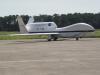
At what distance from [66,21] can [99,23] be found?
1548 centimetres

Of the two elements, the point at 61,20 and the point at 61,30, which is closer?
the point at 61,30

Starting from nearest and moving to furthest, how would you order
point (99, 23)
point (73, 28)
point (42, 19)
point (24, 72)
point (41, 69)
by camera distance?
point (24, 72), point (41, 69), point (73, 28), point (99, 23), point (42, 19)

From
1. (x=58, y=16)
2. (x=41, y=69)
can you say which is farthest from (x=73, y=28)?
(x=58, y=16)

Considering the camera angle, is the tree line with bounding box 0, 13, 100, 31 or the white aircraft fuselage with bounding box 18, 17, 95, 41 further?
the tree line with bounding box 0, 13, 100, 31

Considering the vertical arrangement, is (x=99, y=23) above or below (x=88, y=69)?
below

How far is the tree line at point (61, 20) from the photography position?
528ft

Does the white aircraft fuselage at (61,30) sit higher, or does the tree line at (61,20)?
the white aircraft fuselage at (61,30)

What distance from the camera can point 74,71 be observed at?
14.2 meters

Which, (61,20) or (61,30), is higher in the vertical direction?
(61,30)

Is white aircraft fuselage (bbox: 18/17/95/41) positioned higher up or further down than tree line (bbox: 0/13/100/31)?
higher up

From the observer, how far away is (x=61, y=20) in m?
165

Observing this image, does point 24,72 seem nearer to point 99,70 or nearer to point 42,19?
point 99,70

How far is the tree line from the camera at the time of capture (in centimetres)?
16100

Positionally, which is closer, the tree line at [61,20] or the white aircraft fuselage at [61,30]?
the white aircraft fuselage at [61,30]
